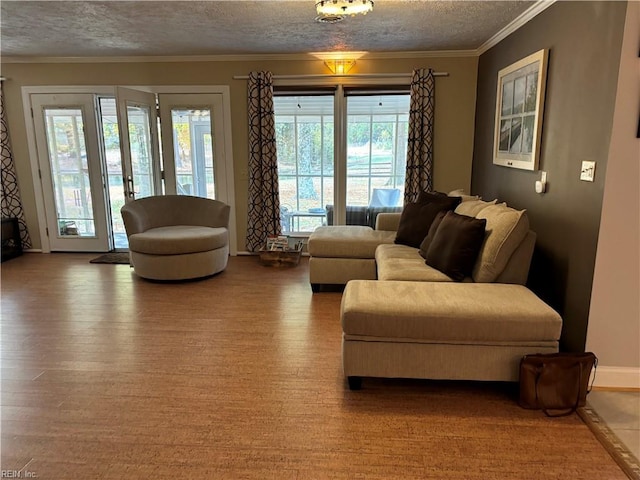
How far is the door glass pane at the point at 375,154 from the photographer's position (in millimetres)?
5137

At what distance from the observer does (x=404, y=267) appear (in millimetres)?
3062

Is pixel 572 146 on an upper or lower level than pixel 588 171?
upper

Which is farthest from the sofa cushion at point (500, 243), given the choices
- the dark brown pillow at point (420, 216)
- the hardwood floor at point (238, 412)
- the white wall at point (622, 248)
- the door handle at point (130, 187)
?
the door handle at point (130, 187)

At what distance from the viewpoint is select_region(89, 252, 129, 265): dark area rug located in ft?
16.9

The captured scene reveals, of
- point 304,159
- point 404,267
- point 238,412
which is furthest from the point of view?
point 304,159

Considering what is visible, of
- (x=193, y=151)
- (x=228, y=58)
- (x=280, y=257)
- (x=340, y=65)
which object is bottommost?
(x=280, y=257)

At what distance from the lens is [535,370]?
7.08 ft

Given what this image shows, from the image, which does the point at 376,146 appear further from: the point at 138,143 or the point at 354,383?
the point at 354,383

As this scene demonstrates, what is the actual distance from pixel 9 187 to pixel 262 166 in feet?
10.7

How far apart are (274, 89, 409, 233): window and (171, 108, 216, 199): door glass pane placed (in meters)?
0.87

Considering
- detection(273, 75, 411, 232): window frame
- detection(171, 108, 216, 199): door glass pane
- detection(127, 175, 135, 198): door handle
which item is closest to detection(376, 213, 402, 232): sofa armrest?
detection(273, 75, 411, 232): window frame

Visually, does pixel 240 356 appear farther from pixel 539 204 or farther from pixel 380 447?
pixel 539 204

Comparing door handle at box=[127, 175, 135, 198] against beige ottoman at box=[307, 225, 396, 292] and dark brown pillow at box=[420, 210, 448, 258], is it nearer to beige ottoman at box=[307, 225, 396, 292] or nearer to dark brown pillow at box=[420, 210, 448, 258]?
beige ottoman at box=[307, 225, 396, 292]

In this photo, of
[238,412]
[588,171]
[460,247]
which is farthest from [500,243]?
[238,412]
